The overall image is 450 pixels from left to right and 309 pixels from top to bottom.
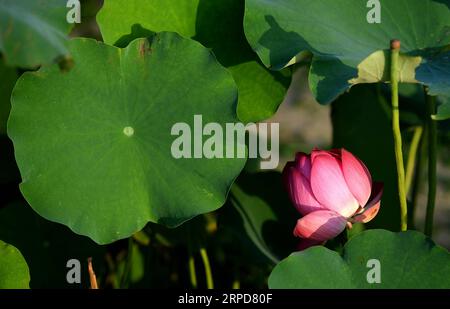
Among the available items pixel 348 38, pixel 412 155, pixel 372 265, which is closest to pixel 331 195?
pixel 372 265

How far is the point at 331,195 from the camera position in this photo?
51.3 inches

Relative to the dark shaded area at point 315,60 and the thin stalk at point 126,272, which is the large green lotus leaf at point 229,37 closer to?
the dark shaded area at point 315,60

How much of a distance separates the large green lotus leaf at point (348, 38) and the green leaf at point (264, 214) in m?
0.34

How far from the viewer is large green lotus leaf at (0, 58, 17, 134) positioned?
1.58 m

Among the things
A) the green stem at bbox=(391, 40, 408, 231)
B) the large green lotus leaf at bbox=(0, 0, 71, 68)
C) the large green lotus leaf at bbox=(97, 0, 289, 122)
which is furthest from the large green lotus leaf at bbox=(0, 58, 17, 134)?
the green stem at bbox=(391, 40, 408, 231)

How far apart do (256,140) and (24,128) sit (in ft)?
1.84

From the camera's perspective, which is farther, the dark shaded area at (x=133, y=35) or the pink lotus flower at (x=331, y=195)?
the dark shaded area at (x=133, y=35)

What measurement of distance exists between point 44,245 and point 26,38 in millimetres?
676

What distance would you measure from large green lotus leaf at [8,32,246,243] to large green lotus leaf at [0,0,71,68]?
0.53ft

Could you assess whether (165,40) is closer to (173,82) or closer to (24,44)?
(173,82)

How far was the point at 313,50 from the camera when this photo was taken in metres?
1.38

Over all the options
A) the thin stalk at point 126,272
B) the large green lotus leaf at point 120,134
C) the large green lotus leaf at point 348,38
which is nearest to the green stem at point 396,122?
the large green lotus leaf at point 348,38

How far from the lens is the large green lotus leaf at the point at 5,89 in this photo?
5.18ft

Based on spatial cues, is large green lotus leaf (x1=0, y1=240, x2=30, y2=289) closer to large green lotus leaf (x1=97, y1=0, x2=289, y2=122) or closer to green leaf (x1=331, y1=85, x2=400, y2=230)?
large green lotus leaf (x1=97, y1=0, x2=289, y2=122)
